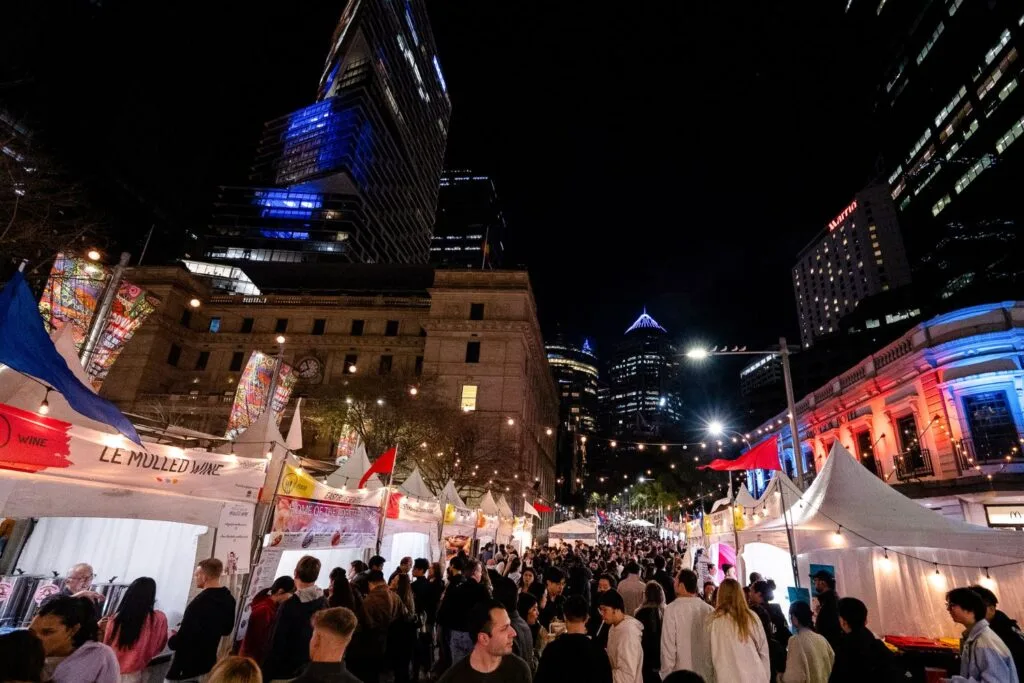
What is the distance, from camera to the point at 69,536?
29.6ft

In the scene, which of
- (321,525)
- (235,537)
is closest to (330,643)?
(235,537)

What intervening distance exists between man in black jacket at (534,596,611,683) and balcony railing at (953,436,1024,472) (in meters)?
20.6

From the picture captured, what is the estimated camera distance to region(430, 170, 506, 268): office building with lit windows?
459 feet

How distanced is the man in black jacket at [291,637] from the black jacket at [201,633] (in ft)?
1.69

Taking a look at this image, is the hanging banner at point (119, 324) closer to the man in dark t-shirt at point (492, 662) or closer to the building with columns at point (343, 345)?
the man in dark t-shirt at point (492, 662)

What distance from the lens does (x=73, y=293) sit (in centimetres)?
1075

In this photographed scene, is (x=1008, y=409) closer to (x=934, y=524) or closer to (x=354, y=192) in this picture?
(x=934, y=524)

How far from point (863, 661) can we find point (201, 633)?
6.64 meters

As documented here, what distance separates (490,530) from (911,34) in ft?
373

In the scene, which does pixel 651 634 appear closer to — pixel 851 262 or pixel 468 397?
pixel 468 397

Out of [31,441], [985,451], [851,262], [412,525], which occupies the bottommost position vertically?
[412,525]

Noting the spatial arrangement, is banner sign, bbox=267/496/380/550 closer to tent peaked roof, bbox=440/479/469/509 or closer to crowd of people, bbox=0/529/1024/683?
crowd of people, bbox=0/529/1024/683

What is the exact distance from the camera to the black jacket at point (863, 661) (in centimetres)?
459

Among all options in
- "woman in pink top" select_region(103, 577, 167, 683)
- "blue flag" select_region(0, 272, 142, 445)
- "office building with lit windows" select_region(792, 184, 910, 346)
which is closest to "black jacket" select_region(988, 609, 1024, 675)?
"woman in pink top" select_region(103, 577, 167, 683)
